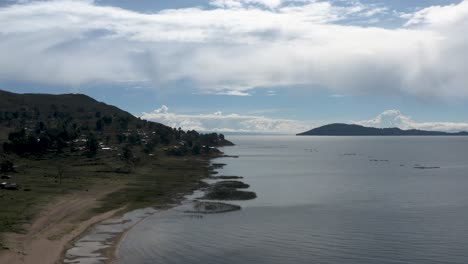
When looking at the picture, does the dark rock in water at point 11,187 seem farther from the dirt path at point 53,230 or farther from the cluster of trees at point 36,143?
the cluster of trees at point 36,143

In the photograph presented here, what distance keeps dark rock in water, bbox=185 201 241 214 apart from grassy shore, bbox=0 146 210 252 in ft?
24.1

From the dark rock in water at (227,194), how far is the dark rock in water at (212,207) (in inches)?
317

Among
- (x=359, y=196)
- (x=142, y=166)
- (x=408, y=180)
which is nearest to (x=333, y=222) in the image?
(x=359, y=196)

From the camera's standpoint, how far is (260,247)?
179ft

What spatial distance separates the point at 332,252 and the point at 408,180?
9078cm

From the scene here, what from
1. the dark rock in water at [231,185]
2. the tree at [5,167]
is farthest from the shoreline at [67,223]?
the tree at [5,167]

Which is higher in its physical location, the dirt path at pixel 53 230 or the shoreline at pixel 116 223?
the dirt path at pixel 53 230

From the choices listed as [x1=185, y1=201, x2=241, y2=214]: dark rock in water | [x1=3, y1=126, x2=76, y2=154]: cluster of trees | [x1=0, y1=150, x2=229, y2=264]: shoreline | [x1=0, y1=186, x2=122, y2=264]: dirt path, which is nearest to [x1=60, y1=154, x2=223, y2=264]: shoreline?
[x1=0, y1=150, x2=229, y2=264]: shoreline

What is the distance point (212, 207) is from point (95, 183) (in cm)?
3517

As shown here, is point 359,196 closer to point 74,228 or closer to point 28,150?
point 74,228

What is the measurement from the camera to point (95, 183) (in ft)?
346

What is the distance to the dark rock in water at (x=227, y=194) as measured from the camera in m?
95.5

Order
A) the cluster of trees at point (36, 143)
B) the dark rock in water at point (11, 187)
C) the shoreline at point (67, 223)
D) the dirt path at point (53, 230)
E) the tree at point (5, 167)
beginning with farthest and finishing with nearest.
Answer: the cluster of trees at point (36, 143), the tree at point (5, 167), the dark rock in water at point (11, 187), the shoreline at point (67, 223), the dirt path at point (53, 230)

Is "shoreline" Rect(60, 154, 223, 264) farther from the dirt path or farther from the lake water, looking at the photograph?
the lake water
